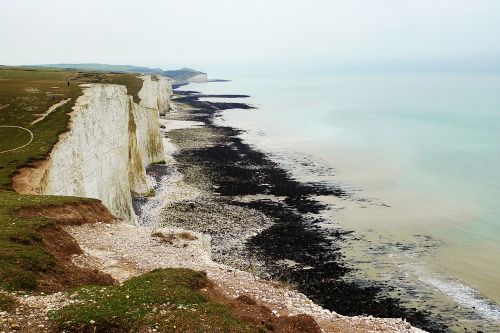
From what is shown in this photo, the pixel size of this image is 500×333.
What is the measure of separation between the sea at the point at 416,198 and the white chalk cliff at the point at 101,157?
1938 cm

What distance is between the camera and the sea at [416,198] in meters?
23.5

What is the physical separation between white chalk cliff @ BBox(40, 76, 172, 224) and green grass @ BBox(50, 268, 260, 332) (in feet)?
40.6

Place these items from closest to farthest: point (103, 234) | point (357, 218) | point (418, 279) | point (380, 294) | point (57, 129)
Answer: point (103, 234) < point (380, 294) < point (418, 279) < point (57, 129) < point (357, 218)

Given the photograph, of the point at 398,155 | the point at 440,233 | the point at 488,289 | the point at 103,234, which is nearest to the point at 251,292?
the point at 103,234

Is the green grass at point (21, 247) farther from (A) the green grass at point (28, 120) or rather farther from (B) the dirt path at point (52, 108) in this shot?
(B) the dirt path at point (52, 108)

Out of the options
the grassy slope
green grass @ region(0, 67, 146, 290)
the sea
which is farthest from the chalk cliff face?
the grassy slope

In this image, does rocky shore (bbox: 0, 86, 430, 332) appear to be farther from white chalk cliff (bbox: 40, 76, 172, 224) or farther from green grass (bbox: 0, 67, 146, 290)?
white chalk cliff (bbox: 40, 76, 172, 224)

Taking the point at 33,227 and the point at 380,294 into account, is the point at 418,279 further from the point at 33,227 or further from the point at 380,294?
the point at 33,227

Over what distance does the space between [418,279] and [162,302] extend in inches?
760

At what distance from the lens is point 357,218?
1368 inches

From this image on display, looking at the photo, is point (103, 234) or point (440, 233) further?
point (440, 233)

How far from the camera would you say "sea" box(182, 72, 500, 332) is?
23.5m

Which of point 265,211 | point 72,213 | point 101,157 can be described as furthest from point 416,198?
point 72,213

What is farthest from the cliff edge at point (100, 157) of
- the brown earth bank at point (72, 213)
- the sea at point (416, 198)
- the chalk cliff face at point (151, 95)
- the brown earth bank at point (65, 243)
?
the chalk cliff face at point (151, 95)
